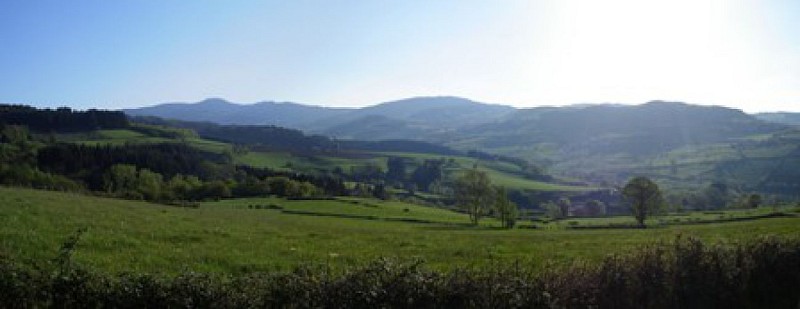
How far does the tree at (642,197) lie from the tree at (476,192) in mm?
21544

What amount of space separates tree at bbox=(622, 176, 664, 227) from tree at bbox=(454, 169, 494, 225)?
70.7 ft

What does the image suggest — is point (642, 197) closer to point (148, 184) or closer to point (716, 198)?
point (148, 184)

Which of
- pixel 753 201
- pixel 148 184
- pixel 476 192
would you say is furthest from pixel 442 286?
pixel 753 201

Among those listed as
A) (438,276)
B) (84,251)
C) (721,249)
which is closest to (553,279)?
(438,276)

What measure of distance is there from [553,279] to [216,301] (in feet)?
23.4

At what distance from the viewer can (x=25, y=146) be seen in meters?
137

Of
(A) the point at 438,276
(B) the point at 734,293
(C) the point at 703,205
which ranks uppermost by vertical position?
(A) the point at 438,276

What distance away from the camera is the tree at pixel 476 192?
322ft

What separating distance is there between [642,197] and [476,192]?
25624mm

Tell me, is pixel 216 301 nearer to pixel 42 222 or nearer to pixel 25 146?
pixel 42 222

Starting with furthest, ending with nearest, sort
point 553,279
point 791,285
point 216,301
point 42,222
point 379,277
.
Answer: point 42,222
point 791,285
point 553,279
point 379,277
point 216,301

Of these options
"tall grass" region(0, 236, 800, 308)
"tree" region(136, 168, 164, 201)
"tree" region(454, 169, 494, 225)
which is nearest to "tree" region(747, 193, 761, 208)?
"tree" region(454, 169, 494, 225)

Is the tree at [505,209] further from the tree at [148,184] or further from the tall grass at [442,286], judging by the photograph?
the tall grass at [442,286]

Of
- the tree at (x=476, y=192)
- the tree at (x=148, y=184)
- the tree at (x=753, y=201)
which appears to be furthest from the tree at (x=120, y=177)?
the tree at (x=753, y=201)
